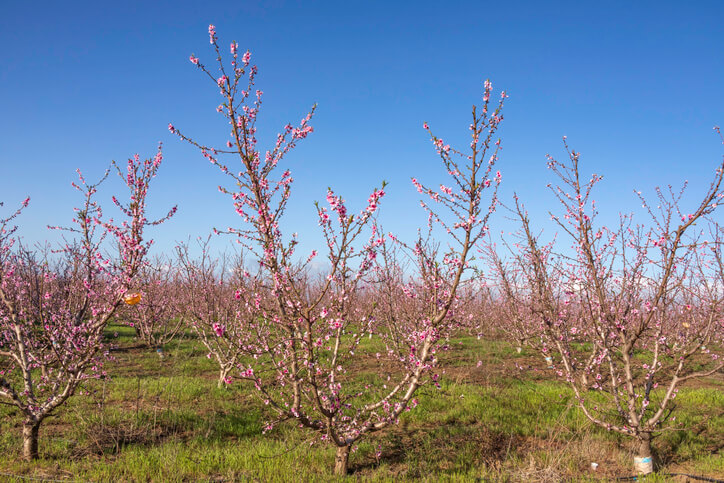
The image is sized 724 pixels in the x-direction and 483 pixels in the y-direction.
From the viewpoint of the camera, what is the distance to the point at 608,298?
651 cm

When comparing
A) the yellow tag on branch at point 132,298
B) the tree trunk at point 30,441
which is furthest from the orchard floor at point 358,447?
the yellow tag on branch at point 132,298

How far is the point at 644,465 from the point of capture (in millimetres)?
5398

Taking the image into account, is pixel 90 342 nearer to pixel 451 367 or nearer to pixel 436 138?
pixel 436 138

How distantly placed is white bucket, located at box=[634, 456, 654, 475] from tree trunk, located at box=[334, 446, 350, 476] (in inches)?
143

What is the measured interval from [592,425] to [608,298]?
6.85 ft

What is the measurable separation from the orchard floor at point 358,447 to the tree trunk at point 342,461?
18 cm

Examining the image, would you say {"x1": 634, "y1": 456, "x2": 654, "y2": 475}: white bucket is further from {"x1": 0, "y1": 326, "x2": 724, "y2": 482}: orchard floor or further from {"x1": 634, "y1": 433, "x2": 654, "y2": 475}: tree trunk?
{"x1": 0, "y1": 326, "x2": 724, "y2": 482}: orchard floor

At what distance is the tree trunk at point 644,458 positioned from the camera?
5.39 m

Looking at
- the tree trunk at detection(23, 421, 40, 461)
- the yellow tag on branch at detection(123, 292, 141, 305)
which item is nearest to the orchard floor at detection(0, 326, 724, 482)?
the tree trunk at detection(23, 421, 40, 461)

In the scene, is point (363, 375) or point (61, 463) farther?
point (363, 375)

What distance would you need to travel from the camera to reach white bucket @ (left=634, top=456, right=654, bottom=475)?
17.6ft

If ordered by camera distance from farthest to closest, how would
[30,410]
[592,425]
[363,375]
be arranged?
1. [363,375]
2. [592,425]
3. [30,410]

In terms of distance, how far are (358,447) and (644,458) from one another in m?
3.63

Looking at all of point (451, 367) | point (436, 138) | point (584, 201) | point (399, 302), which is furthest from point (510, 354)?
point (436, 138)
